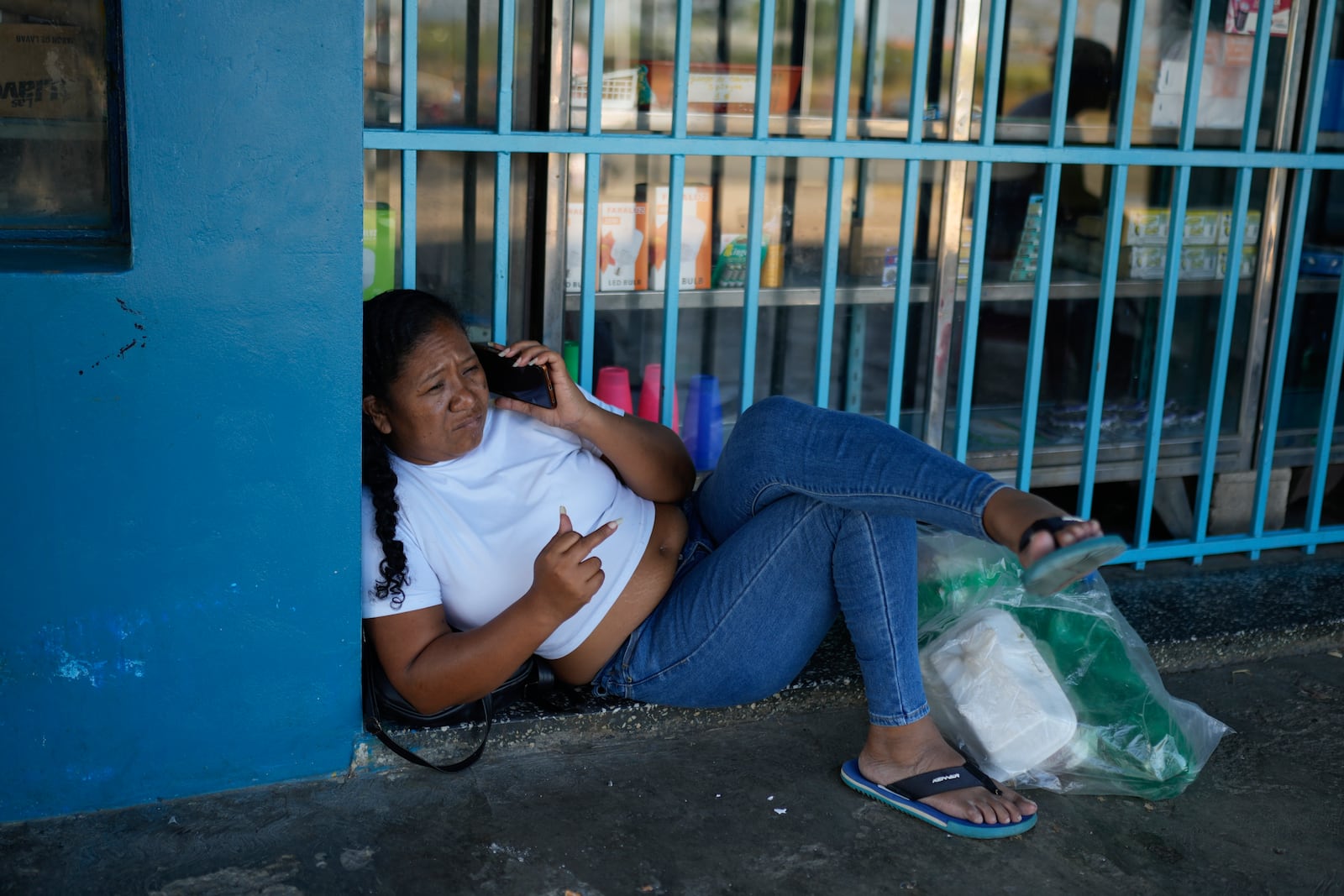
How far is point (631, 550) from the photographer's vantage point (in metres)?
2.37

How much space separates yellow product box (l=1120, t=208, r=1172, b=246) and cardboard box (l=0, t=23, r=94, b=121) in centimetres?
285

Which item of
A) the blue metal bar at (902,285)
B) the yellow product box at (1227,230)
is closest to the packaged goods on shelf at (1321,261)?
the yellow product box at (1227,230)

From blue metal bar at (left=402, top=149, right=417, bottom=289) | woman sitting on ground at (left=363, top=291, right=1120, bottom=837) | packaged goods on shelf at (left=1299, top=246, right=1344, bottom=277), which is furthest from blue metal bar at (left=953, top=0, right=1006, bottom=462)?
packaged goods on shelf at (left=1299, top=246, right=1344, bottom=277)

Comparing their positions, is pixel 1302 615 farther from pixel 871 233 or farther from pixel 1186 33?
pixel 1186 33

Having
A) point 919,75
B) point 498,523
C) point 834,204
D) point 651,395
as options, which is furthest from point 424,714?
point 919,75

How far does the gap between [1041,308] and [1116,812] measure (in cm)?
121

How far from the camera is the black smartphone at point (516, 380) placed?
7.52 ft

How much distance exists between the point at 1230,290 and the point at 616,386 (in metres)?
1.53

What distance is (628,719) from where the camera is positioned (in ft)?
8.10

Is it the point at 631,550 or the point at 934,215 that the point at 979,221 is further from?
the point at 631,550

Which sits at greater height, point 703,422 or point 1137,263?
point 1137,263

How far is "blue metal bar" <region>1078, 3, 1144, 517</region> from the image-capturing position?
9.43ft

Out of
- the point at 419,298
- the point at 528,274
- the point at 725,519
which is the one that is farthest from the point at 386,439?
the point at 528,274

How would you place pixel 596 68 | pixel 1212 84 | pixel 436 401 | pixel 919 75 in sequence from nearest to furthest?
pixel 436 401
pixel 596 68
pixel 919 75
pixel 1212 84
